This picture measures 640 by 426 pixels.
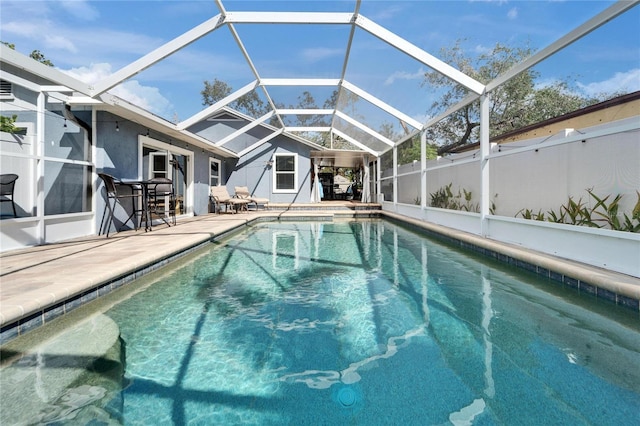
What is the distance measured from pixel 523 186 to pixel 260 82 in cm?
640

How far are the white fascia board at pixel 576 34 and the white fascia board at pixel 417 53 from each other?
73 centimetres

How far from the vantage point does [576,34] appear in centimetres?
357

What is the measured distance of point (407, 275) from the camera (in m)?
A: 4.20

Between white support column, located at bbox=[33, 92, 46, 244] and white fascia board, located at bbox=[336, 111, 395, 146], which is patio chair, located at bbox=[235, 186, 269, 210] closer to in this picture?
white fascia board, located at bbox=[336, 111, 395, 146]

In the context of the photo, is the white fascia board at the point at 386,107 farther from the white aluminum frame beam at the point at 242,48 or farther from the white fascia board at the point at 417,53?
the white fascia board at the point at 417,53

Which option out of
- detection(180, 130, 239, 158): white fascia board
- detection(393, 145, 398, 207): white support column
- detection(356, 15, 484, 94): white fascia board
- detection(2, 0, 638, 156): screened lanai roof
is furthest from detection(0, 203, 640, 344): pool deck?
detection(393, 145, 398, 207): white support column

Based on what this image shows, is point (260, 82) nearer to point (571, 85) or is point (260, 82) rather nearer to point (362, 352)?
point (571, 85)

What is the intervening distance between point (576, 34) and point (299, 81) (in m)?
5.96

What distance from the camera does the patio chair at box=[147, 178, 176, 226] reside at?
21.6 ft

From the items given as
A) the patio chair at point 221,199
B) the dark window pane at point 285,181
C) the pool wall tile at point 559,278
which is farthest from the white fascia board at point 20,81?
the dark window pane at point 285,181

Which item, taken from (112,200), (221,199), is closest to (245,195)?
(221,199)

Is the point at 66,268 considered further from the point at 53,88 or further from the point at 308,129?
the point at 308,129

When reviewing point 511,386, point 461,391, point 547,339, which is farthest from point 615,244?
point 461,391

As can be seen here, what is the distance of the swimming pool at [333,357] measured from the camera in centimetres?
161
